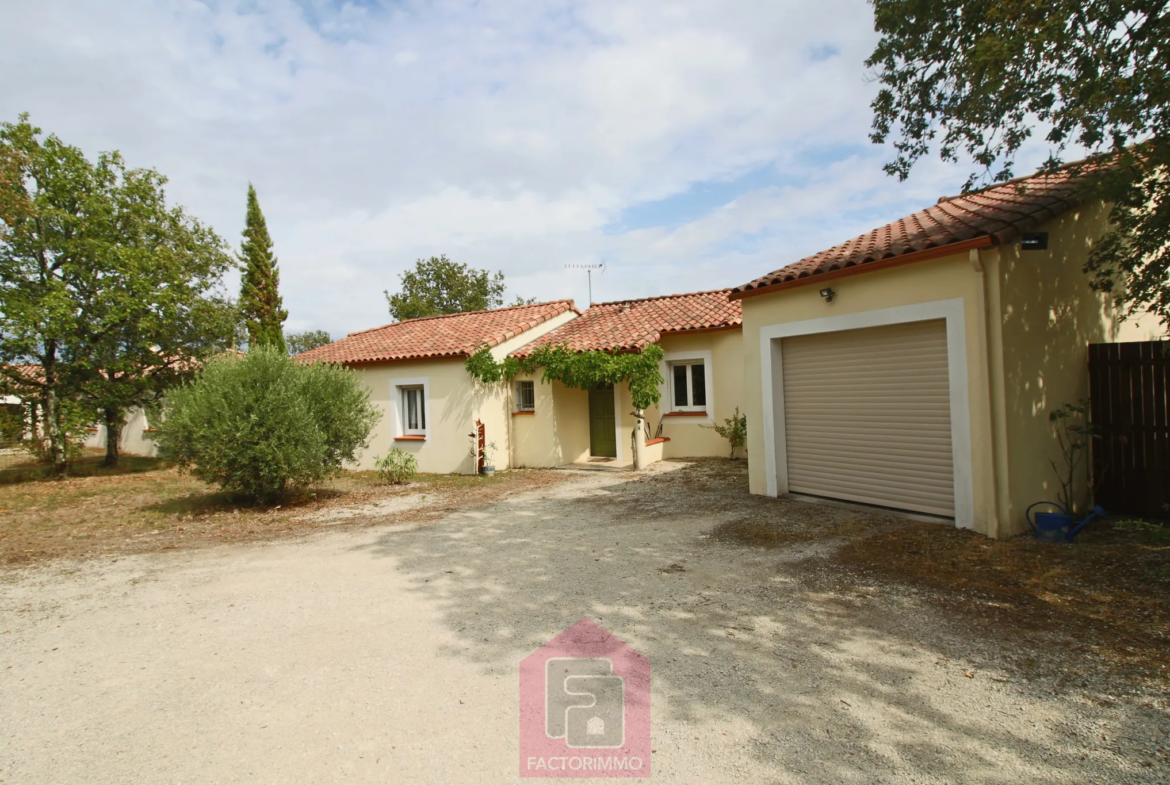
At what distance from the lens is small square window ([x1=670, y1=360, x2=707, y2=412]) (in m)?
15.3

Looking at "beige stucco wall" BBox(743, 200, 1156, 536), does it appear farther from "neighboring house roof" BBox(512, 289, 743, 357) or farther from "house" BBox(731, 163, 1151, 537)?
"neighboring house roof" BBox(512, 289, 743, 357)

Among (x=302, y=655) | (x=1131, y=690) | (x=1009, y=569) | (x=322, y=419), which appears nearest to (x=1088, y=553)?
(x=1009, y=569)

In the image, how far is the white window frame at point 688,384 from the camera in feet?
48.8

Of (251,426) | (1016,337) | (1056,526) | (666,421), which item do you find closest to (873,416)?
(1016,337)

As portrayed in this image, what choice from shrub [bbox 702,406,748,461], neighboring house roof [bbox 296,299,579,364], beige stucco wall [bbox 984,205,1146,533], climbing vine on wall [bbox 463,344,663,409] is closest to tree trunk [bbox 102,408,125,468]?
neighboring house roof [bbox 296,299,579,364]

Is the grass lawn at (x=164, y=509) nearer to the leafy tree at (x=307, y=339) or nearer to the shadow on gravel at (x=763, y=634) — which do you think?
the shadow on gravel at (x=763, y=634)

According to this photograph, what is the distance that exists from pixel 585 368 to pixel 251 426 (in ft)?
22.0

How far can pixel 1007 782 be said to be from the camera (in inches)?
106

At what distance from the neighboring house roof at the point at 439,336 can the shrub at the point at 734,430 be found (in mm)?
5500

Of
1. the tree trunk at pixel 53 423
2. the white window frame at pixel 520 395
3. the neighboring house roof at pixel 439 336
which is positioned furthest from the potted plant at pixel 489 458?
the tree trunk at pixel 53 423

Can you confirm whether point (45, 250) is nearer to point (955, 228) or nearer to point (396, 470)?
point (396, 470)

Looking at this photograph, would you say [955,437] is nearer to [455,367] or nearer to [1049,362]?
[1049,362]

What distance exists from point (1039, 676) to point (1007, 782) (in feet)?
4.19

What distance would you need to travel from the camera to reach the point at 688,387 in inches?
608
